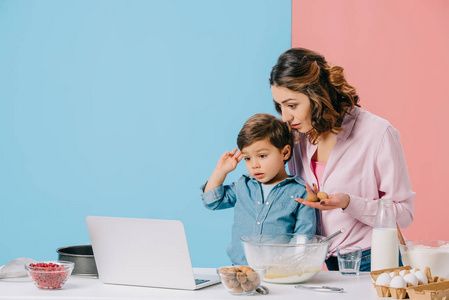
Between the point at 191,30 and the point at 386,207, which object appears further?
the point at 191,30

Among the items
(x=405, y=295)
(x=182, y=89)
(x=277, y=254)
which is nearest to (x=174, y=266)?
(x=277, y=254)

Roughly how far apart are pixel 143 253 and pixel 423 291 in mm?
734

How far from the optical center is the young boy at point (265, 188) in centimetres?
218

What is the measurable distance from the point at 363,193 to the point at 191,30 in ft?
8.37

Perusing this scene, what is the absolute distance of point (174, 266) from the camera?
1616 millimetres

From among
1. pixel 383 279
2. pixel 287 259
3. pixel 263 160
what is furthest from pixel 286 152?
pixel 383 279

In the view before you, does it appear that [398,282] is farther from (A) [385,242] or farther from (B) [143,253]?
(B) [143,253]

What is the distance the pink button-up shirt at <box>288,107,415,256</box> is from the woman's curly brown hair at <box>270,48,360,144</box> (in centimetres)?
7

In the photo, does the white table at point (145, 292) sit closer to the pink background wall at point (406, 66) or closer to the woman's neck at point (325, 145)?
the woman's neck at point (325, 145)

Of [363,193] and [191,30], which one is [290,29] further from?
[363,193]

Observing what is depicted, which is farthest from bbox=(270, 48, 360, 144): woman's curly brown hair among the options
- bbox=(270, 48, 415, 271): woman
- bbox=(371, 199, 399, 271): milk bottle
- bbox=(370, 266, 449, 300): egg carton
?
bbox=(370, 266, 449, 300): egg carton

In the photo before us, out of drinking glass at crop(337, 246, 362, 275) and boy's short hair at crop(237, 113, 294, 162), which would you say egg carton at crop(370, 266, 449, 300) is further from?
boy's short hair at crop(237, 113, 294, 162)

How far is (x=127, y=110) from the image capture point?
440 cm

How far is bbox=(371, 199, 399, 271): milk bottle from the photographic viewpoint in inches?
69.7
